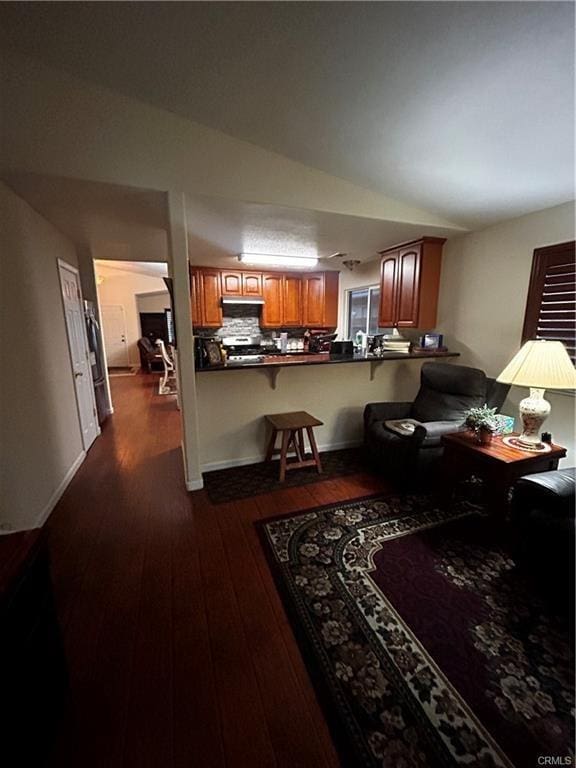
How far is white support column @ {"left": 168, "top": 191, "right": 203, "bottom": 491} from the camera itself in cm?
225

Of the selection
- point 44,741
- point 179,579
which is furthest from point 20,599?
point 179,579

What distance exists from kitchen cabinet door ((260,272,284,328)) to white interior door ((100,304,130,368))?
18.1 feet

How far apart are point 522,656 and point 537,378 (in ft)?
4.80

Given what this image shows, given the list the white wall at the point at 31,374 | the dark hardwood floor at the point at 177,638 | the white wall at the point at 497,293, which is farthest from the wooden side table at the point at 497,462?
the white wall at the point at 31,374

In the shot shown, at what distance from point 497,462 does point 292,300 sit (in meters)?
4.34

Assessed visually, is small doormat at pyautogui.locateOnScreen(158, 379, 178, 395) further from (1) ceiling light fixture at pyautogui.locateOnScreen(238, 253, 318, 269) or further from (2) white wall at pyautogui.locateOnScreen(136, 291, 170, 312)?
(2) white wall at pyautogui.locateOnScreen(136, 291, 170, 312)

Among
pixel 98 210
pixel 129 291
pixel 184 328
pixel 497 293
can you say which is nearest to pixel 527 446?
pixel 497 293

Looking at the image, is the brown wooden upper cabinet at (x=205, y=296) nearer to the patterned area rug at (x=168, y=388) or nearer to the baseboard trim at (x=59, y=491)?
the patterned area rug at (x=168, y=388)

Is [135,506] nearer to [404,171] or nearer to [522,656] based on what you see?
[522,656]

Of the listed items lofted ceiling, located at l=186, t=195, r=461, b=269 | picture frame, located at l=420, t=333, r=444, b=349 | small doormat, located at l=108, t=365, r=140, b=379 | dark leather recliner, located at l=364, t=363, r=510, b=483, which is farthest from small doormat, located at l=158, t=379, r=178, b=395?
picture frame, located at l=420, t=333, r=444, b=349

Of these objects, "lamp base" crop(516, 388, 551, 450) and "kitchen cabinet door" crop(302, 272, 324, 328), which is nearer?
"lamp base" crop(516, 388, 551, 450)

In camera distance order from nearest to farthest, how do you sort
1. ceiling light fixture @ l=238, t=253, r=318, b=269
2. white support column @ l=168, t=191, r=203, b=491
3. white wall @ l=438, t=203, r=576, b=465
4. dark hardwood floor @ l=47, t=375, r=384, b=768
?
1. dark hardwood floor @ l=47, t=375, r=384, b=768
2. white support column @ l=168, t=191, r=203, b=491
3. white wall @ l=438, t=203, r=576, b=465
4. ceiling light fixture @ l=238, t=253, r=318, b=269

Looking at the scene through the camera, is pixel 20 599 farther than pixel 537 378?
No

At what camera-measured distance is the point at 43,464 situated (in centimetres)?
236
